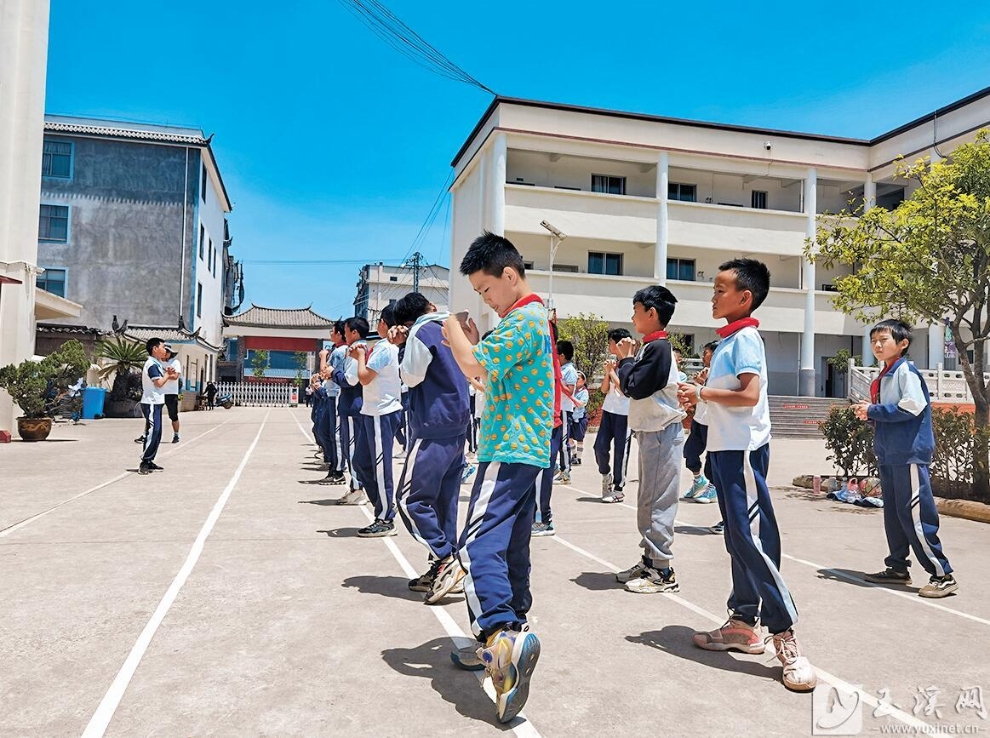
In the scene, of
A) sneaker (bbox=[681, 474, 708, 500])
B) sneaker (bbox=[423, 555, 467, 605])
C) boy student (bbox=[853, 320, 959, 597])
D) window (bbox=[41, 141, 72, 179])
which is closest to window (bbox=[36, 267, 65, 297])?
window (bbox=[41, 141, 72, 179])

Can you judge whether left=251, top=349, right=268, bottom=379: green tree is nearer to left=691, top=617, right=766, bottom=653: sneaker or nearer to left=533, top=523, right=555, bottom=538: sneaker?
left=533, top=523, right=555, bottom=538: sneaker

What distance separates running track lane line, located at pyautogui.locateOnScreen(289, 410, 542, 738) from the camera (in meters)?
2.81

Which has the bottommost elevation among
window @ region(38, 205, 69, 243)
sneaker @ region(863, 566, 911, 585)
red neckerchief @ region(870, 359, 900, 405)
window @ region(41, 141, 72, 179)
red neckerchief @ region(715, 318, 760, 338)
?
sneaker @ region(863, 566, 911, 585)

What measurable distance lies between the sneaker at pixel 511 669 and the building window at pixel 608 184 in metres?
30.0

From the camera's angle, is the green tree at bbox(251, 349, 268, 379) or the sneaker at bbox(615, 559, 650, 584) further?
the green tree at bbox(251, 349, 268, 379)

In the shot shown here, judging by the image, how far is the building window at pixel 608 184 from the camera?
31422 millimetres

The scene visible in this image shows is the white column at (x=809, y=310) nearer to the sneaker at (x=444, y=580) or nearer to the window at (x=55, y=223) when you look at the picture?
the sneaker at (x=444, y=580)

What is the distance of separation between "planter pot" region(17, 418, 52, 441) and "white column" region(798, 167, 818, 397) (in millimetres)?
27609

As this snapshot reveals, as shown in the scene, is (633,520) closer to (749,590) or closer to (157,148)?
(749,590)

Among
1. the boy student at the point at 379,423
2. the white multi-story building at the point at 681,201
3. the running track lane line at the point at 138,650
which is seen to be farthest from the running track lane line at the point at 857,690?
the white multi-story building at the point at 681,201

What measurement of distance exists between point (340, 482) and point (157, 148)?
33109mm

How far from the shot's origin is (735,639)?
372 cm

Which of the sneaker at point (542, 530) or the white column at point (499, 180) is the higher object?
the white column at point (499, 180)

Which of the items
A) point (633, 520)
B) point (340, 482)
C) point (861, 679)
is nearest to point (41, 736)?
point (861, 679)
